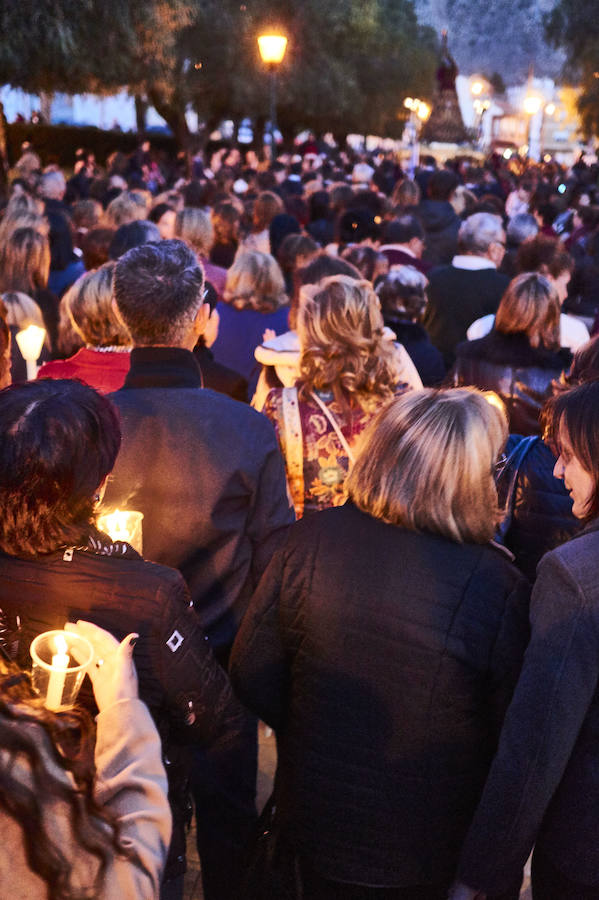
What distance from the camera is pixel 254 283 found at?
15.3 feet

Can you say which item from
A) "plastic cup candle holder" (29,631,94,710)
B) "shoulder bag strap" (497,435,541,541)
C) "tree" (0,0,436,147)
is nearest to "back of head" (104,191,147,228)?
"shoulder bag strap" (497,435,541,541)

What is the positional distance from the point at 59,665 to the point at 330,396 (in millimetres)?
1782

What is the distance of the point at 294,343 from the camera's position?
12.4 feet

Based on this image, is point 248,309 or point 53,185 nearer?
point 248,309

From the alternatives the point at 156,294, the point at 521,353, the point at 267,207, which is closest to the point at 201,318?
the point at 156,294

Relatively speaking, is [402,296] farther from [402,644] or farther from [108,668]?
[108,668]

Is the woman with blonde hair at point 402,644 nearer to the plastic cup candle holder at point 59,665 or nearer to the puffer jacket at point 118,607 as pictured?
the puffer jacket at point 118,607

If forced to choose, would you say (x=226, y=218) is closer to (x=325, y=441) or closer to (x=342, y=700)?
(x=325, y=441)

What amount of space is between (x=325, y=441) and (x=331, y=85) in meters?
27.2

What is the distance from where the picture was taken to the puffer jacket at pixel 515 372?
3.76 m

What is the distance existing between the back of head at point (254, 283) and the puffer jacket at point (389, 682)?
2811 mm

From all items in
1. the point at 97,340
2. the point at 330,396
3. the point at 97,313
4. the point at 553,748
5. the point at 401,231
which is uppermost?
the point at 401,231

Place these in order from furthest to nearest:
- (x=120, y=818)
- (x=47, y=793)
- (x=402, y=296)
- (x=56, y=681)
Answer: (x=402, y=296) → (x=56, y=681) → (x=120, y=818) → (x=47, y=793)

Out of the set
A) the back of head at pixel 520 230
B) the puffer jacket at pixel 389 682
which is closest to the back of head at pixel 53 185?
the back of head at pixel 520 230
